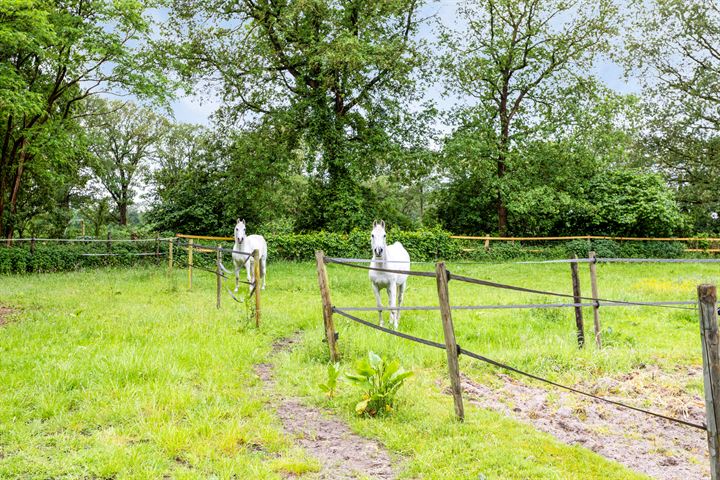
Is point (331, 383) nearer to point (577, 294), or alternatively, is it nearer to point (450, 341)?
point (450, 341)

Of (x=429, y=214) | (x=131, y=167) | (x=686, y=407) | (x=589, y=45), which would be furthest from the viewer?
(x=131, y=167)

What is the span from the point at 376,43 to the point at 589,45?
464 inches

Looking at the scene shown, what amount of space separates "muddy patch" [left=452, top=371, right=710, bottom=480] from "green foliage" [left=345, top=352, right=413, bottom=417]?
95 centimetres

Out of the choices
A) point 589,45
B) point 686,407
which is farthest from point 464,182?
point 686,407

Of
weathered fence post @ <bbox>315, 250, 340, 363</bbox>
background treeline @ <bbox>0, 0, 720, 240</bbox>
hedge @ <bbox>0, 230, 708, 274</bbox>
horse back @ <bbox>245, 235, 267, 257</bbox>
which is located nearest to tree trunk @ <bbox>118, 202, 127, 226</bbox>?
background treeline @ <bbox>0, 0, 720, 240</bbox>

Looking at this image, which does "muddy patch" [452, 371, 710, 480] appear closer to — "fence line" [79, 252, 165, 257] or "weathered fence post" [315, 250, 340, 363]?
"weathered fence post" [315, 250, 340, 363]

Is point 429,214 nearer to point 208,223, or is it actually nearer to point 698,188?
point 208,223

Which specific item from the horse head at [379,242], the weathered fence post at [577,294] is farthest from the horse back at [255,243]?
the weathered fence post at [577,294]

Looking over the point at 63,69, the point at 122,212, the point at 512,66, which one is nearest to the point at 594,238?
the point at 512,66

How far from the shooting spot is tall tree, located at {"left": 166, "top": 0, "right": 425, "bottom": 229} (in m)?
22.2

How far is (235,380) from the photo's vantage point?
5.54 m

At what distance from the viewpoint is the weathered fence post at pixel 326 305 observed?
615 centimetres

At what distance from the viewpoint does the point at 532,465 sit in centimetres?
354

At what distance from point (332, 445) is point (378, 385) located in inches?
33.7
